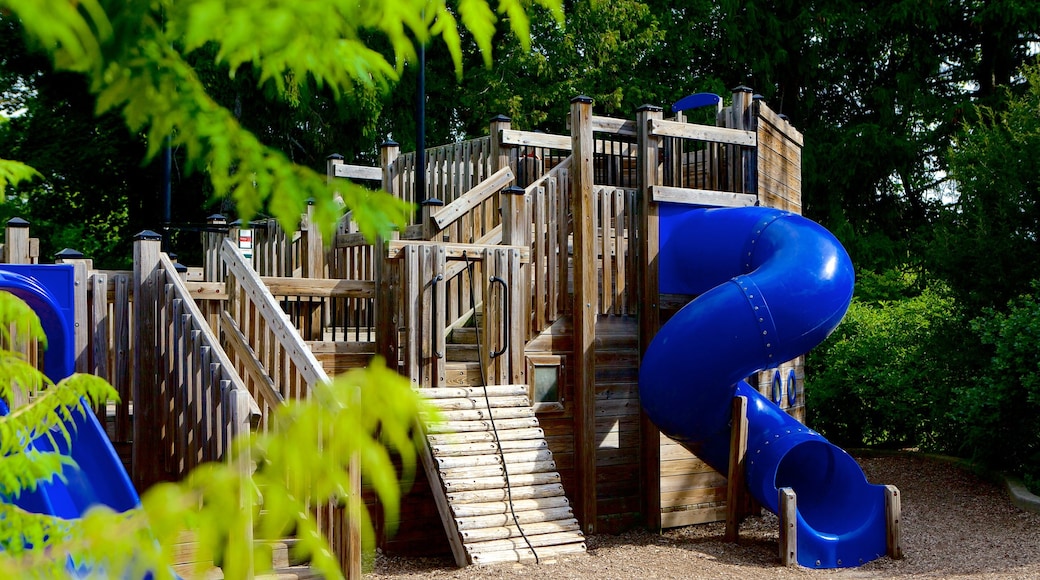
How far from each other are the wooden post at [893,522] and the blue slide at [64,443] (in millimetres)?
5825

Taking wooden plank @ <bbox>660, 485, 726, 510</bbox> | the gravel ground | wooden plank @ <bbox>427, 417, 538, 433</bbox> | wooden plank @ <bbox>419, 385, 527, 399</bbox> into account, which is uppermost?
wooden plank @ <bbox>419, 385, 527, 399</bbox>

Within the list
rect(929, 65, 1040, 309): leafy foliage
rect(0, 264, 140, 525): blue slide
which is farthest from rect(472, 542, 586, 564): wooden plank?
rect(929, 65, 1040, 309): leafy foliage

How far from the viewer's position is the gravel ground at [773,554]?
768cm

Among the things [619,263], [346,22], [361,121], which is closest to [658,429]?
[619,263]

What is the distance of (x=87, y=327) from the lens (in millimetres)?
7164

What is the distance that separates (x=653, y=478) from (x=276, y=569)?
15.1 ft

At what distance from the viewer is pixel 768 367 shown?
8867 mm

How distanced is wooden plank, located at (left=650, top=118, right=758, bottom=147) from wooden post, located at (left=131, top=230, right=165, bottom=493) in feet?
16.2

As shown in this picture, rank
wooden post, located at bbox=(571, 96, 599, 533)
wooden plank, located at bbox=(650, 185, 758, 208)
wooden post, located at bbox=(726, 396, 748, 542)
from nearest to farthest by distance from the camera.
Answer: wooden post, located at bbox=(726, 396, 748, 542) → wooden post, located at bbox=(571, 96, 599, 533) → wooden plank, located at bbox=(650, 185, 758, 208)

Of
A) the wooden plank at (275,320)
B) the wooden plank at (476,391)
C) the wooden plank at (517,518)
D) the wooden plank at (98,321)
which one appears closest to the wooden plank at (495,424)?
the wooden plank at (476,391)

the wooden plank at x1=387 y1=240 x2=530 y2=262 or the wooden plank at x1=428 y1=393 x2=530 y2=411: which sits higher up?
the wooden plank at x1=387 y1=240 x2=530 y2=262

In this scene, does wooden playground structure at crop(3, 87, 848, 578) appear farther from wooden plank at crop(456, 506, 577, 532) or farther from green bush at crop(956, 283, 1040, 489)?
green bush at crop(956, 283, 1040, 489)

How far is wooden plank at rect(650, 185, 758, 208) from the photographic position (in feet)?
33.1

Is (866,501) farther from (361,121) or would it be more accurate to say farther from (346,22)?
(361,121)
